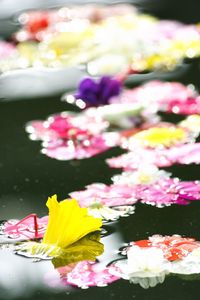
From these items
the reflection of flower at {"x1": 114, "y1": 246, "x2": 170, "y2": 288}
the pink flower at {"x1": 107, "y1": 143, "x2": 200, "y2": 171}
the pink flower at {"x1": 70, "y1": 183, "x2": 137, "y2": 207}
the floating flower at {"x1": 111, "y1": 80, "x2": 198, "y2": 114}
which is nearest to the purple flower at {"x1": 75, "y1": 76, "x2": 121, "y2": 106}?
the floating flower at {"x1": 111, "y1": 80, "x2": 198, "y2": 114}

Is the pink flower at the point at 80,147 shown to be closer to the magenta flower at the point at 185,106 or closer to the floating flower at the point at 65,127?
the floating flower at the point at 65,127

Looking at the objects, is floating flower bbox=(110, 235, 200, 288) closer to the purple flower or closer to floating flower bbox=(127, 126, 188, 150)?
floating flower bbox=(127, 126, 188, 150)

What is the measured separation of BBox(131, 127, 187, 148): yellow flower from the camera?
2.00 m

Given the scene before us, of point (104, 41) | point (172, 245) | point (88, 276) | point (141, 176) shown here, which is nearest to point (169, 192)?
point (141, 176)

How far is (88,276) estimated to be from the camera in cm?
157

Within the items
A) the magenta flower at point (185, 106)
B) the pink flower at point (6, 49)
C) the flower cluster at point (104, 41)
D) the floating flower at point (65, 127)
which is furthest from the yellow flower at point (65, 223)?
the pink flower at point (6, 49)

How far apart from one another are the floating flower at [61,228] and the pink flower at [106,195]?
126 millimetres

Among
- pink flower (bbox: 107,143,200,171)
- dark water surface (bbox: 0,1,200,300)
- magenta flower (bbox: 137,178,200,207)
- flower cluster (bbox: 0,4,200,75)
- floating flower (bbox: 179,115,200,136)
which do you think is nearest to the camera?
dark water surface (bbox: 0,1,200,300)

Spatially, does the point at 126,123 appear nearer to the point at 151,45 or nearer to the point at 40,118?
the point at 40,118

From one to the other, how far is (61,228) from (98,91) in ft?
2.05

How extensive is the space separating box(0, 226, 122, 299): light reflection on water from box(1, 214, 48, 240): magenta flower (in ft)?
0.14

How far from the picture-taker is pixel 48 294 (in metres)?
1.54

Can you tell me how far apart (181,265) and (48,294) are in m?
0.20

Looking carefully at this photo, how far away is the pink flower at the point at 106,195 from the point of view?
1778mm
